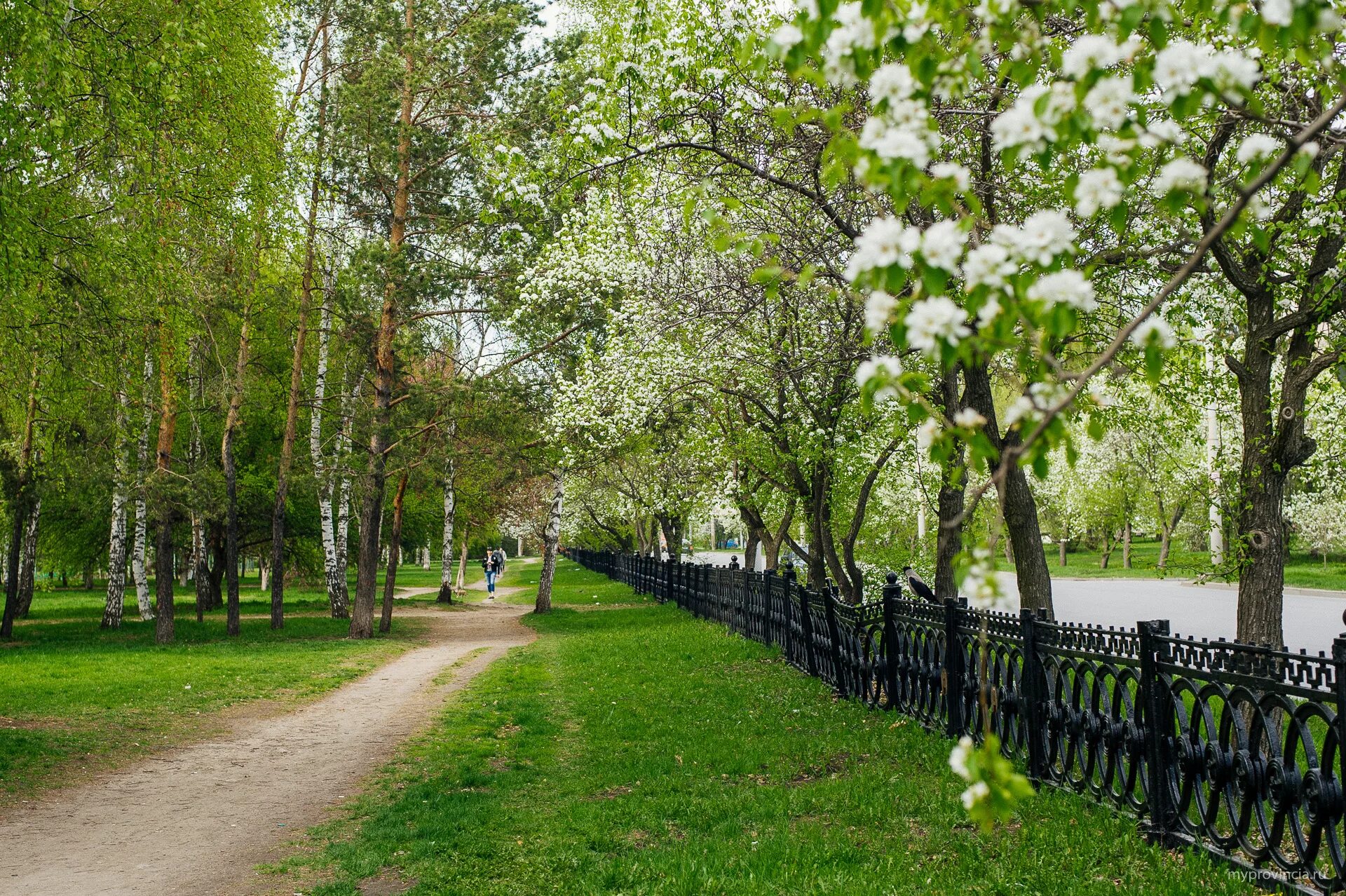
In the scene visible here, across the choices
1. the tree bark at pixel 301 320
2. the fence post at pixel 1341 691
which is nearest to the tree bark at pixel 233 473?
the tree bark at pixel 301 320

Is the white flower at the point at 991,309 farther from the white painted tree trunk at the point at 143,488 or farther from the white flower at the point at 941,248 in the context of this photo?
the white painted tree trunk at the point at 143,488

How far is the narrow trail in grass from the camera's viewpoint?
5711mm

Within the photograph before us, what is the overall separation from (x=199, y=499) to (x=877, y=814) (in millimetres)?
15822

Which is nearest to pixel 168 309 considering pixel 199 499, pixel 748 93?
pixel 748 93

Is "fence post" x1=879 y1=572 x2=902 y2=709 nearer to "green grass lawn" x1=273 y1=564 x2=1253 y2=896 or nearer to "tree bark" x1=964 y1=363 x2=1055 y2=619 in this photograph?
"green grass lawn" x1=273 y1=564 x2=1253 y2=896

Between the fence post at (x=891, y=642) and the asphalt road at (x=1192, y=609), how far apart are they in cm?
555

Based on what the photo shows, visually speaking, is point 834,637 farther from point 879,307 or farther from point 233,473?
point 233,473

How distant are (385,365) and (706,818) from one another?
15.5 metres

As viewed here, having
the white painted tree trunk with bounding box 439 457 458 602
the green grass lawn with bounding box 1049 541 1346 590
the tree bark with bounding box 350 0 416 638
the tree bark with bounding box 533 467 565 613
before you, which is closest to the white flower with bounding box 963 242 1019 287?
the green grass lawn with bounding box 1049 541 1346 590

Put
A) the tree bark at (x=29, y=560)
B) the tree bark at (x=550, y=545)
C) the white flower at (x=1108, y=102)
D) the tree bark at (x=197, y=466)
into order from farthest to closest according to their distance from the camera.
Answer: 1. the tree bark at (x=550, y=545)
2. the tree bark at (x=29, y=560)
3. the tree bark at (x=197, y=466)
4. the white flower at (x=1108, y=102)

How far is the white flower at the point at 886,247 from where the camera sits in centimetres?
200

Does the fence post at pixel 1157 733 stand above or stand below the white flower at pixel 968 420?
below

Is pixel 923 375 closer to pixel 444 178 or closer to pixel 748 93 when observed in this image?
pixel 748 93

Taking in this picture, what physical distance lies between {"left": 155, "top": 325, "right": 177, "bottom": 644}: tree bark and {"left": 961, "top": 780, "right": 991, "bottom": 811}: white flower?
18.5 meters
